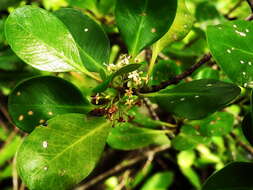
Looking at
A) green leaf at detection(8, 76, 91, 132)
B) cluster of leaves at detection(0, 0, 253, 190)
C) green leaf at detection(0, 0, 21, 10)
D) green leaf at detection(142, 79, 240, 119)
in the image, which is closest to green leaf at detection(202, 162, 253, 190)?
cluster of leaves at detection(0, 0, 253, 190)

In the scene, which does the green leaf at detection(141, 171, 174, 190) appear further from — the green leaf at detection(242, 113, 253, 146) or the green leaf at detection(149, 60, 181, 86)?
the green leaf at detection(242, 113, 253, 146)

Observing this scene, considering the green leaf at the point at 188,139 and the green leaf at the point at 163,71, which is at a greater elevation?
the green leaf at the point at 163,71

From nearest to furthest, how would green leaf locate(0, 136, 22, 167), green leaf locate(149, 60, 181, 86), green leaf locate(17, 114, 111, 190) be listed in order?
green leaf locate(17, 114, 111, 190) → green leaf locate(149, 60, 181, 86) → green leaf locate(0, 136, 22, 167)

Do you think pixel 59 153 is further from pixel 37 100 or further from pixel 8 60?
pixel 8 60

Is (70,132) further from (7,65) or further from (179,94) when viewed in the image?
(7,65)

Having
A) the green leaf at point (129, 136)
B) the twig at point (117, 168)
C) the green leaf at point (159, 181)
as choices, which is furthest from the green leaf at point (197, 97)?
the green leaf at point (159, 181)

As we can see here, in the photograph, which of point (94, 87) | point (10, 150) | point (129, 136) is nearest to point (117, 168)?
point (10, 150)

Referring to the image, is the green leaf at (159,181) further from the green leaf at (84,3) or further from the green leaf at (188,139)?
the green leaf at (84,3)
